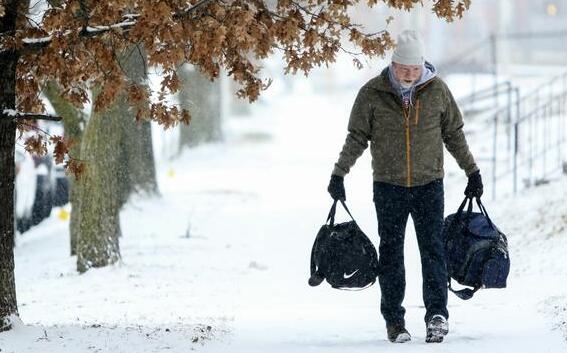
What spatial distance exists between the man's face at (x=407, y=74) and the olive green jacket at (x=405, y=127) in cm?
7

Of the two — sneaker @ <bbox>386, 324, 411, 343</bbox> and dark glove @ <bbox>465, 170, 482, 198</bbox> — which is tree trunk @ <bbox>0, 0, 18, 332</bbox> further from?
dark glove @ <bbox>465, 170, 482, 198</bbox>

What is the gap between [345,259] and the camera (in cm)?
655

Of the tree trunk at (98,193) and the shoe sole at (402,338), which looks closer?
the shoe sole at (402,338)

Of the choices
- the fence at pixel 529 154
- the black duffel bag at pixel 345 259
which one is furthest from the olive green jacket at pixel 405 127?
the fence at pixel 529 154

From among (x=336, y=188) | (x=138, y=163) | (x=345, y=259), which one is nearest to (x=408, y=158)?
(x=336, y=188)

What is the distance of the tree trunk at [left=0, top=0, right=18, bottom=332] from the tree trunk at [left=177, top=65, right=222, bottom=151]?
22.6 meters

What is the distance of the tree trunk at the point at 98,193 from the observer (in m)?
11.5

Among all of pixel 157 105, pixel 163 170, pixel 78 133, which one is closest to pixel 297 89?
pixel 163 170

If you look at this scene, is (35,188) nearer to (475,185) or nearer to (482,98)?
(482,98)

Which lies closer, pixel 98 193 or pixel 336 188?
pixel 336 188

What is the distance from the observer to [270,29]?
6.35m

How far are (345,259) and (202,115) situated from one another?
87.0 feet

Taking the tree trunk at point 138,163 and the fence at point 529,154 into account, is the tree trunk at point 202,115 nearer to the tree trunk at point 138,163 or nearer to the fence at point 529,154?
the tree trunk at point 138,163

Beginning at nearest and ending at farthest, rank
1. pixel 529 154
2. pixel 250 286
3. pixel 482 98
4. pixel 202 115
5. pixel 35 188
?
pixel 250 286 < pixel 35 188 < pixel 529 154 < pixel 482 98 < pixel 202 115
